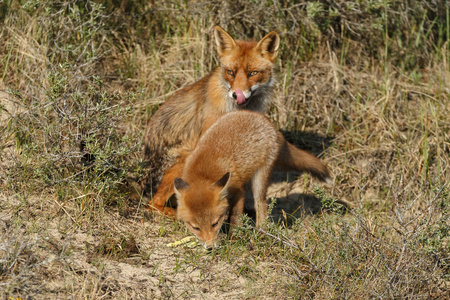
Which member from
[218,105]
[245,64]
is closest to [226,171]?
[218,105]

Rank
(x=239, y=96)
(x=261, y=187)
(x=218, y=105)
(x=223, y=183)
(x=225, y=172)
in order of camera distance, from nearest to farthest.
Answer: (x=223, y=183) < (x=225, y=172) < (x=261, y=187) < (x=239, y=96) < (x=218, y=105)

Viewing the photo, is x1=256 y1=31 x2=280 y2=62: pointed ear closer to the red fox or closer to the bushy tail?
the red fox

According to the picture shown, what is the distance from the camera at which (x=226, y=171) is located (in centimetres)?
529

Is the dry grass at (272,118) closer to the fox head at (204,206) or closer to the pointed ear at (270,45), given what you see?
the fox head at (204,206)

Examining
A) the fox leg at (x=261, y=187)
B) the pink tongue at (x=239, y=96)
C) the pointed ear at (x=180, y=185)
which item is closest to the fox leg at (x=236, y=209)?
the fox leg at (x=261, y=187)

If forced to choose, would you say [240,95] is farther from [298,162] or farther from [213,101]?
[298,162]

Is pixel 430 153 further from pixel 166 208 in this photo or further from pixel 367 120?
pixel 166 208

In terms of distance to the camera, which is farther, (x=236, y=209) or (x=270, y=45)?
(x=270, y=45)

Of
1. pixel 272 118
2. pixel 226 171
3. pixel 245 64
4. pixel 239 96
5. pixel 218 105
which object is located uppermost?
pixel 245 64

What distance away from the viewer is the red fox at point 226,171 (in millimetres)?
4949

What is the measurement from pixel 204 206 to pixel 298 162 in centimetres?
149

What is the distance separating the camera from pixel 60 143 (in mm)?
5355

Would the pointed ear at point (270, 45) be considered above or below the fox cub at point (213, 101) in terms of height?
above

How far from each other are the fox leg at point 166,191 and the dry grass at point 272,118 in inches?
7.9
